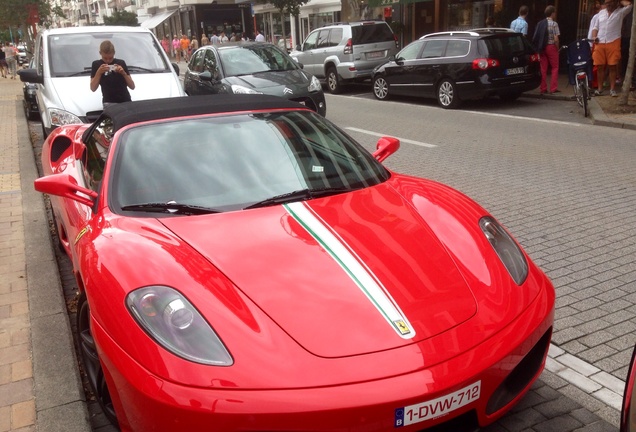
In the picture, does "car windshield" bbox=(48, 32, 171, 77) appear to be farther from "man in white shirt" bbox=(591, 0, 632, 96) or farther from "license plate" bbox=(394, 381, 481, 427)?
"man in white shirt" bbox=(591, 0, 632, 96)

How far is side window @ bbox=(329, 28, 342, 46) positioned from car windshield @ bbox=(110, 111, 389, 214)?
14876 mm

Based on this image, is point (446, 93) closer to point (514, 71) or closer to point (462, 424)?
point (514, 71)

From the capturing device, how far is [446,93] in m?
13.9

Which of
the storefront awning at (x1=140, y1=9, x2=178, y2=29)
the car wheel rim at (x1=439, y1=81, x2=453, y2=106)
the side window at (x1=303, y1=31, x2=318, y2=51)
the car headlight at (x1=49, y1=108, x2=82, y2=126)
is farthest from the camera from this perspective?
the storefront awning at (x1=140, y1=9, x2=178, y2=29)

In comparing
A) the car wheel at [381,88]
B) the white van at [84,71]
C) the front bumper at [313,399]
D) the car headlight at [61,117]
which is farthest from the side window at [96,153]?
the car wheel at [381,88]

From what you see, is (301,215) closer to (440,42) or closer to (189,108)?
(189,108)

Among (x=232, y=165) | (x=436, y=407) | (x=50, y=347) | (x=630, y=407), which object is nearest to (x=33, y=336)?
(x=50, y=347)

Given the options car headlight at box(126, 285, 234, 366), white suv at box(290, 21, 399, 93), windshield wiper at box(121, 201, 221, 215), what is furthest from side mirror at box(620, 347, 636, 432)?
white suv at box(290, 21, 399, 93)

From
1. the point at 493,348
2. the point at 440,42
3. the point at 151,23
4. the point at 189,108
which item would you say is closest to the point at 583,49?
the point at 440,42

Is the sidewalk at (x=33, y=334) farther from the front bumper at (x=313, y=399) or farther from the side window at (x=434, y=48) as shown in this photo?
the side window at (x=434, y=48)

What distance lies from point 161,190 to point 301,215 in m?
0.77

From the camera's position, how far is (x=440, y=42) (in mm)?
14125

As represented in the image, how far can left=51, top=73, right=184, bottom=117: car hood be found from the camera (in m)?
7.98

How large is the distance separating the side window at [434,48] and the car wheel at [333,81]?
4052mm
